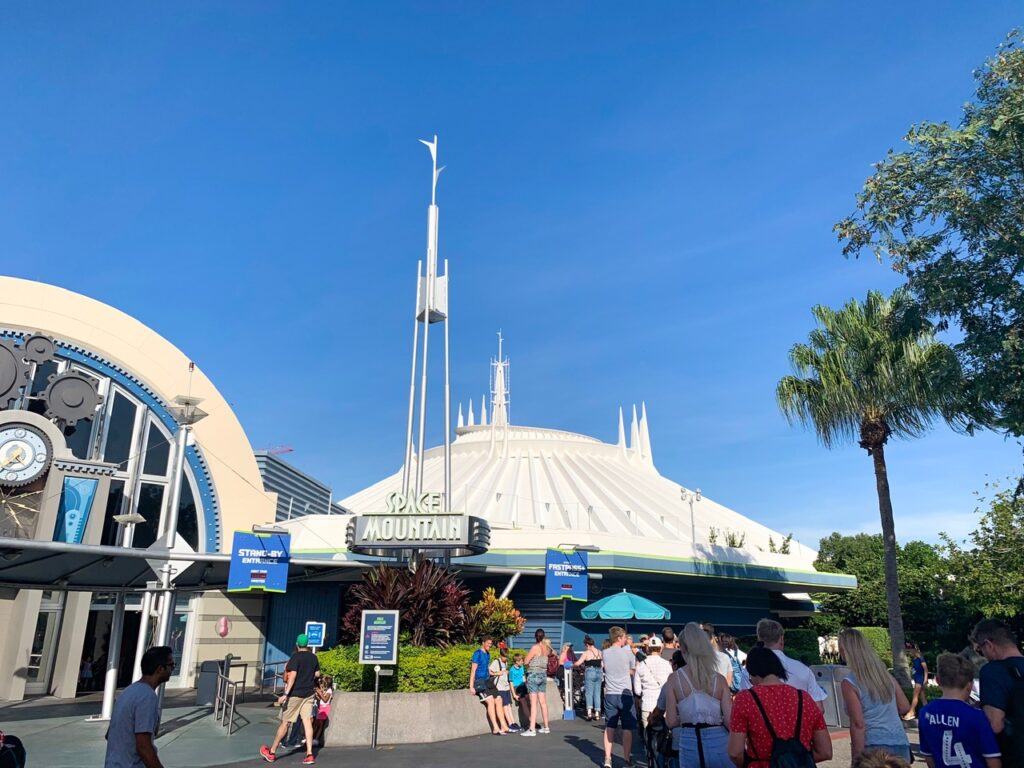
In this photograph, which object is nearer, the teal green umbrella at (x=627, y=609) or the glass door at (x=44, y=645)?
the teal green umbrella at (x=627, y=609)

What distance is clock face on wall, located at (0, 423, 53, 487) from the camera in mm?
19312

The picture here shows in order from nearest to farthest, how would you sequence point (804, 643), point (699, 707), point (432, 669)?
point (699, 707) → point (432, 669) → point (804, 643)

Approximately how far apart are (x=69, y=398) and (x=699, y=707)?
1990cm

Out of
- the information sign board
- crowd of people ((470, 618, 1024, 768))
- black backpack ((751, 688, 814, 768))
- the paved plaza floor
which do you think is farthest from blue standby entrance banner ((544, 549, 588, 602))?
black backpack ((751, 688, 814, 768))

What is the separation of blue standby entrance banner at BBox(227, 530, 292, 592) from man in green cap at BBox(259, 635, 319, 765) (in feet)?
19.1

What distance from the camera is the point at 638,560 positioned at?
23.0 meters

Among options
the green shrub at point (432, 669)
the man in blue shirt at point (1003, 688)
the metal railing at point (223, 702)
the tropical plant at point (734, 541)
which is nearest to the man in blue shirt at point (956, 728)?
the man in blue shirt at point (1003, 688)

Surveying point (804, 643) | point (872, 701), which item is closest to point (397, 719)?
point (872, 701)

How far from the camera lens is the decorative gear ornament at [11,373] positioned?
63.5 ft

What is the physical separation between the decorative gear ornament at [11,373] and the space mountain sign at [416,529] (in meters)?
10.00

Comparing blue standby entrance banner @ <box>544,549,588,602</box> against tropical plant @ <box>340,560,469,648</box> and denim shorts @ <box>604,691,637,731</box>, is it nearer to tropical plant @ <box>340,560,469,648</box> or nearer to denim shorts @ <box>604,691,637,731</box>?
tropical plant @ <box>340,560,469,648</box>

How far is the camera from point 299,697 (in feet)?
37.0

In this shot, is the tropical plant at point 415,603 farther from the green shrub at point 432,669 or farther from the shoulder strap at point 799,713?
the shoulder strap at point 799,713

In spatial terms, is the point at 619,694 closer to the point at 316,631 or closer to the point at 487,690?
the point at 487,690
